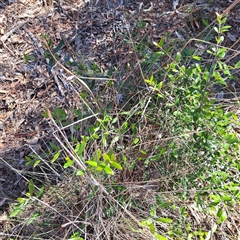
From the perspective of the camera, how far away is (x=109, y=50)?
326 centimetres

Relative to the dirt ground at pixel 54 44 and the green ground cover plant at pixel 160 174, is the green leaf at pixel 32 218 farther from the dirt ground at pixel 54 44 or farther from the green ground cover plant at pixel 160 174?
the dirt ground at pixel 54 44

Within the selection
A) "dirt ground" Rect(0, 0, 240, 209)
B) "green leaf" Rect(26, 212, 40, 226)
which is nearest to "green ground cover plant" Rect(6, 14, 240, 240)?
"green leaf" Rect(26, 212, 40, 226)

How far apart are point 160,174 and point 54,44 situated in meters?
1.67

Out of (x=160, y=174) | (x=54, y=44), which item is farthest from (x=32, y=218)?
(x=54, y=44)

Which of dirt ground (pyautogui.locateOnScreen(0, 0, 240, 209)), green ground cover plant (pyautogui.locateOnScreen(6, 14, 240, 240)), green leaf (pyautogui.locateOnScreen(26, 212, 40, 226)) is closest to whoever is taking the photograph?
green ground cover plant (pyautogui.locateOnScreen(6, 14, 240, 240))

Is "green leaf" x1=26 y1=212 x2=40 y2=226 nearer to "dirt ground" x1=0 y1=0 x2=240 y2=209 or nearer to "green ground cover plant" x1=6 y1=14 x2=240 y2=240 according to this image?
"green ground cover plant" x1=6 y1=14 x2=240 y2=240

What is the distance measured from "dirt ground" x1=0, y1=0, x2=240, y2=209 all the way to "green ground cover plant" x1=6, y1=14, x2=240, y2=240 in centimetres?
54

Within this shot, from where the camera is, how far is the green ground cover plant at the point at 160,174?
2.07 metres

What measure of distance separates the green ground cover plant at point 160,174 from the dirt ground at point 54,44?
1.79 feet

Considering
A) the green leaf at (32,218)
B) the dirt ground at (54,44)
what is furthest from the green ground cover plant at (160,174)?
the dirt ground at (54,44)

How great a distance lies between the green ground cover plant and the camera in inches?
81.4

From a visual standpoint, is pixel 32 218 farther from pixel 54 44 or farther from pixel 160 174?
pixel 54 44

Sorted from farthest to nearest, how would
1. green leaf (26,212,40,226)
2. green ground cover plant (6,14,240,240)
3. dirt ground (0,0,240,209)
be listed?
1. dirt ground (0,0,240,209)
2. green leaf (26,212,40,226)
3. green ground cover plant (6,14,240,240)

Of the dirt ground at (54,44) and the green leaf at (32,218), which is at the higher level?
the dirt ground at (54,44)
